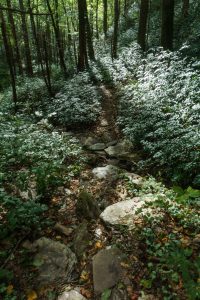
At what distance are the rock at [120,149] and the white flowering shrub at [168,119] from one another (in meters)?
0.27

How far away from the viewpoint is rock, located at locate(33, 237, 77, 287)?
3861 millimetres

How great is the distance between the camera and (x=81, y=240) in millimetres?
4488

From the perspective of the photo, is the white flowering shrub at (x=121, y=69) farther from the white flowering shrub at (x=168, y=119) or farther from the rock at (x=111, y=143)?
the rock at (x=111, y=143)

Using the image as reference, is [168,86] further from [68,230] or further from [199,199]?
[68,230]

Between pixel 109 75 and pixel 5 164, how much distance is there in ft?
30.6

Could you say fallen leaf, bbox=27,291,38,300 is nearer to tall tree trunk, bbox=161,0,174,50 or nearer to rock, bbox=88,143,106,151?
rock, bbox=88,143,106,151

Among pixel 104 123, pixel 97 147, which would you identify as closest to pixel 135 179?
pixel 97 147

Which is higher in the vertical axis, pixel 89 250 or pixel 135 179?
pixel 89 250

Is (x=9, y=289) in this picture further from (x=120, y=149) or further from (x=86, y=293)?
(x=120, y=149)

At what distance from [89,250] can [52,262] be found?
591 millimetres

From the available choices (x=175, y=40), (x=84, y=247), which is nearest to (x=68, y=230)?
(x=84, y=247)

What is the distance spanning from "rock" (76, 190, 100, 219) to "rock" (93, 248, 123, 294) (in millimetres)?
948

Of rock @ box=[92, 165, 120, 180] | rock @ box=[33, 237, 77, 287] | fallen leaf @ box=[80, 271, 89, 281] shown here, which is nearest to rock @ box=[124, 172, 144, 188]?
rock @ box=[92, 165, 120, 180]

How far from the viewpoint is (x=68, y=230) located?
4.75 metres
